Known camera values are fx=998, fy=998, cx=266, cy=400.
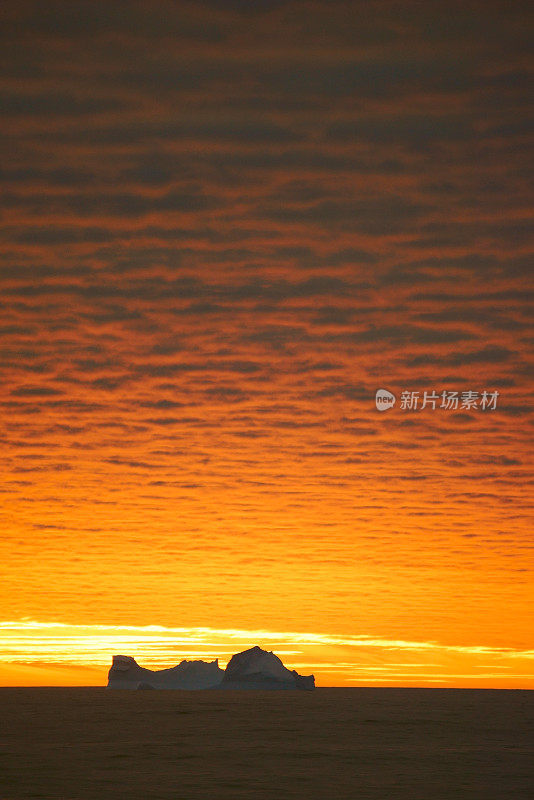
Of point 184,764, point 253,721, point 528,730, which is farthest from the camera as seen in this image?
point 253,721

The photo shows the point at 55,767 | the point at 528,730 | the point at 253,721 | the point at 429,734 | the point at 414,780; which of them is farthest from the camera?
the point at 253,721

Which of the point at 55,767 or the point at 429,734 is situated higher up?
the point at 429,734

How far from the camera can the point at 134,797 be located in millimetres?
39062

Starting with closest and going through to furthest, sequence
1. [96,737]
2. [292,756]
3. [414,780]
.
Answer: [414,780] < [292,756] < [96,737]

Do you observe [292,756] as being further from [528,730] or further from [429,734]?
[528,730]

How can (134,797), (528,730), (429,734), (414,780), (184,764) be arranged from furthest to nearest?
(528,730), (429,734), (184,764), (414,780), (134,797)

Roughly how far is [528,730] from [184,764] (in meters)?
58.0

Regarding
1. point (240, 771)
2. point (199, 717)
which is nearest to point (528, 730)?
point (199, 717)

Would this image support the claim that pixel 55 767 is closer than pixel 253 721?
Yes

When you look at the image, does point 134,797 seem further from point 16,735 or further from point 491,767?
point 16,735

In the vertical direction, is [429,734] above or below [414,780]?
above

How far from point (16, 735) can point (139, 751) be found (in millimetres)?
23646

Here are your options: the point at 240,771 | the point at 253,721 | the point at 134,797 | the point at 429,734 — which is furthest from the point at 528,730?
the point at 134,797

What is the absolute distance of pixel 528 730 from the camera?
103688 millimetres
